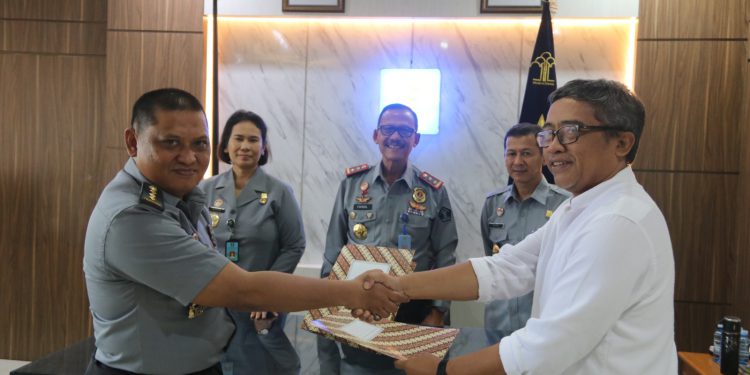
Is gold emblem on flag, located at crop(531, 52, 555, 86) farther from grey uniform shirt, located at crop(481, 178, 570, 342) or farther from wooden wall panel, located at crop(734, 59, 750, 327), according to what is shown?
wooden wall panel, located at crop(734, 59, 750, 327)

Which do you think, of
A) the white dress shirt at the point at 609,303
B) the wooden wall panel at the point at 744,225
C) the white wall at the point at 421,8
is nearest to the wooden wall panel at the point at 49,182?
the white wall at the point at 421,8

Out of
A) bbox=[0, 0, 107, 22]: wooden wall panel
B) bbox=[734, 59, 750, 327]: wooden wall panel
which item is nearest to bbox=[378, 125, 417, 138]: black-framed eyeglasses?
bbox=[734, 59, 750, 327]: wooden wall panel

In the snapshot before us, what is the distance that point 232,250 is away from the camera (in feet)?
9.62

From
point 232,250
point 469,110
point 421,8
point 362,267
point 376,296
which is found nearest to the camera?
point 376,296

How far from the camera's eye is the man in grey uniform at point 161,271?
1.46 m

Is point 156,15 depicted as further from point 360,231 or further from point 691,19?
point 691,19

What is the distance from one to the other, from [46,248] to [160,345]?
349 cm

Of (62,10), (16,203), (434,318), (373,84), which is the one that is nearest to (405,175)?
(434,318)

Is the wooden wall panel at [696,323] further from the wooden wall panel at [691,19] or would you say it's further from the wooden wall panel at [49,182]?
the wooden wall panel at [49,182]

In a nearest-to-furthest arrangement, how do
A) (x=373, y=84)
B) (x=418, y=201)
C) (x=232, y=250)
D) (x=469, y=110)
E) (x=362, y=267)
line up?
(x=362, y=267)
(x=232, y=250)
(x=418, y=201)
(x=469, y=110)
(x=373, y=84)

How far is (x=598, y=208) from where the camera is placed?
4.42 feet

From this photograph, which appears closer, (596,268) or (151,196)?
(596,268)

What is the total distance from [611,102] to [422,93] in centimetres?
269

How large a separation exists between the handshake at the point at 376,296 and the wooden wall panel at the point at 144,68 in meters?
2.42
